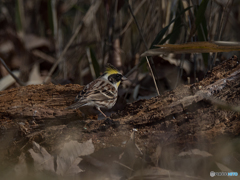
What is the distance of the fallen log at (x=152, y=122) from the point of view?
1.54 meters

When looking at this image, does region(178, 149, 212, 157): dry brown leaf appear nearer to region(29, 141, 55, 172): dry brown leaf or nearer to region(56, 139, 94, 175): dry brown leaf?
region(56, 139, 94, 175): dry brown leaf

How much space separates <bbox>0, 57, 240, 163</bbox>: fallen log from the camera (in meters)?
1.54

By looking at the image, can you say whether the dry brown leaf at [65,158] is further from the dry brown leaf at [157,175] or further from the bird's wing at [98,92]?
the bird's wing at [98,92]

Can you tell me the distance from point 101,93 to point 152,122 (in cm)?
84

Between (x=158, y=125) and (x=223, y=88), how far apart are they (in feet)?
1.57

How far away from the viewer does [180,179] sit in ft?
4.38

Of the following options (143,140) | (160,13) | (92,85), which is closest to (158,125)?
(143,140)

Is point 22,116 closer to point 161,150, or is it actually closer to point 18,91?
point 18,91

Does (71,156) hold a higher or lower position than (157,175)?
higher

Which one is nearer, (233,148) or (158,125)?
(233,148)

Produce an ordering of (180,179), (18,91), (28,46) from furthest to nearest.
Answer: (28,46) < (18,91) < (180,179)

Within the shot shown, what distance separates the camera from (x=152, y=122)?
5.47ft

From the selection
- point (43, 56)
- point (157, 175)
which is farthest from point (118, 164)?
point (43, 56)

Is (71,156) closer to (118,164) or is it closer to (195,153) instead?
(118,164)
